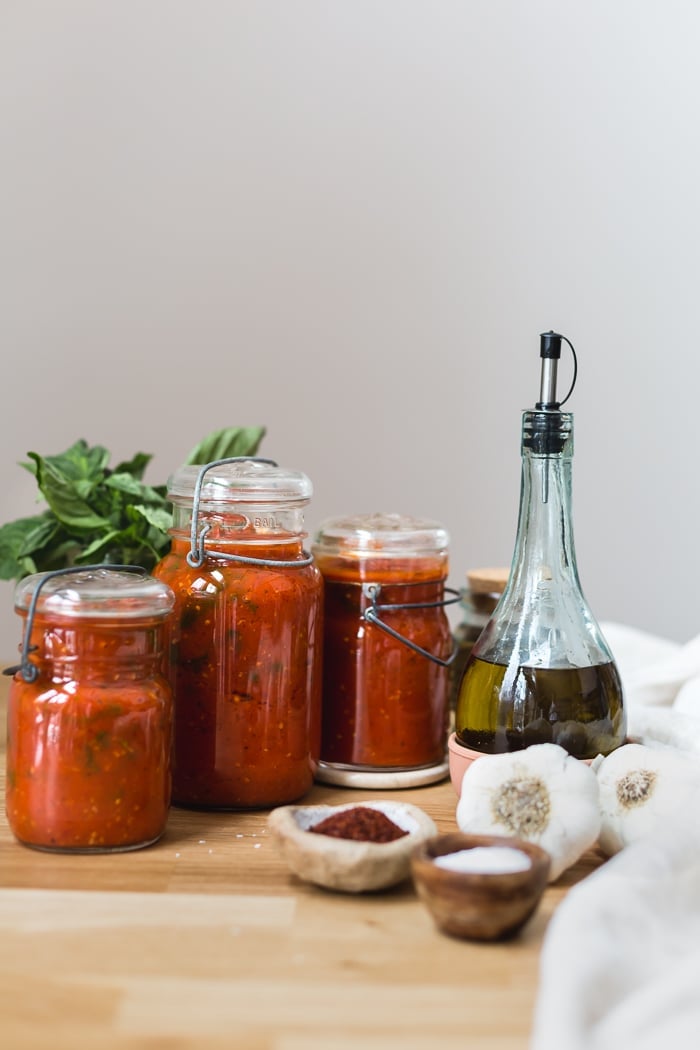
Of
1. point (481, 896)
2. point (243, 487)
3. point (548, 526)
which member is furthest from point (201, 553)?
point (481, 896)

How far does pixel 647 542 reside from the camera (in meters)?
2.04

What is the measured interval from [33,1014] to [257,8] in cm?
165

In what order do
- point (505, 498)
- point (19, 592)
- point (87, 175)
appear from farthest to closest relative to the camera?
point (505, 498), point (87, 175), point (19, 592)

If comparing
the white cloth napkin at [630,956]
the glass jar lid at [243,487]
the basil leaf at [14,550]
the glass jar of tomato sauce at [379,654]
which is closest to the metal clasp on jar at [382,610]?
the glass jar of tomato sauce at [379,654]

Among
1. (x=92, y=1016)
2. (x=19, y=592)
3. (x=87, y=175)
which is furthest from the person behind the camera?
(x=87, y=175)

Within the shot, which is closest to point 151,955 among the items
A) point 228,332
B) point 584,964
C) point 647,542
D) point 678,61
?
point 584,964

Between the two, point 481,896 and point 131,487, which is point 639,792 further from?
point 131,487

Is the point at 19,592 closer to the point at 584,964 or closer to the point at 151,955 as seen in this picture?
the point at 151,955

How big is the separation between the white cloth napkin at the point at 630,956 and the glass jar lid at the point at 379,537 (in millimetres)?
370

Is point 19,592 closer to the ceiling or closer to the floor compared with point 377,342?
closer to the floor

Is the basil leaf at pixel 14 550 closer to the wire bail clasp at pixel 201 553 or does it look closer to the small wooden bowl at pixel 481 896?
the wire bail clasp at pixel 201 553

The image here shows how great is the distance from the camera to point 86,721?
83 cm

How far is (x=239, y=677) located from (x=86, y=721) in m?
0.16

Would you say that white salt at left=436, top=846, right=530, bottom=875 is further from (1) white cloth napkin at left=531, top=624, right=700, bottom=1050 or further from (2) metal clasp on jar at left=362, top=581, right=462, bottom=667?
(2) metal clasp on jar at left=362, top=581, right=462, bottom=667
